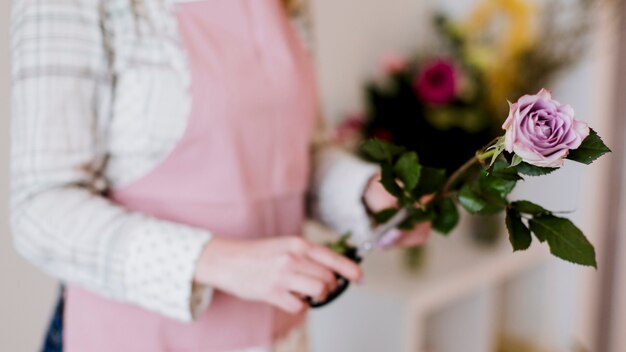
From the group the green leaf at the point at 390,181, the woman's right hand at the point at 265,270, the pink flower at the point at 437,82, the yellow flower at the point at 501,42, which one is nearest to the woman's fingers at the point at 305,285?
the woman's right hand at the point at 265,270

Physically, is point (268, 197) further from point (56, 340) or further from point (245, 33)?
point (56, 340)

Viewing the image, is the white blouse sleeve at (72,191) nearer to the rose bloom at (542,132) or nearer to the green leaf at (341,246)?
the green leaf at (341,246)

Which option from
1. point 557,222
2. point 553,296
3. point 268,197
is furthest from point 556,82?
point 557,222

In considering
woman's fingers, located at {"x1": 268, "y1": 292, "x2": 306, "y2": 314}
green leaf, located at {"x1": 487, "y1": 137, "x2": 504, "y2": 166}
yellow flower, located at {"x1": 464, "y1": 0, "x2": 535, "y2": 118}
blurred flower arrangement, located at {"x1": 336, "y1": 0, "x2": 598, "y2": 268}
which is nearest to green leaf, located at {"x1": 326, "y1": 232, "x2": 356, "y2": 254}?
woman's fingers, located at {"x1": 268, "y1": 292, "x2": 306, "y2": 314}

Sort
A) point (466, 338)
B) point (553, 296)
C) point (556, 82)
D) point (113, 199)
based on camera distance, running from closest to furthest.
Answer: point (113, 199), point (466, 338), point (556, 82), point (553, 296)

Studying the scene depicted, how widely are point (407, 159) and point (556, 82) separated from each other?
1586 mm

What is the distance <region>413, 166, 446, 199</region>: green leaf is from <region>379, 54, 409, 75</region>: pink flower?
1.12 metres

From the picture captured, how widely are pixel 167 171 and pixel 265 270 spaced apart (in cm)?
18

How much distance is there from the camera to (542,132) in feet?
1.76

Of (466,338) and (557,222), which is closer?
(557,222)

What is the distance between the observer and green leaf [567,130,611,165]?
0.57 m

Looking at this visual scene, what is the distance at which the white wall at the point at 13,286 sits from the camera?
1087mm

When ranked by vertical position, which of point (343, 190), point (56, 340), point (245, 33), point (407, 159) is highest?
point (245, 33)

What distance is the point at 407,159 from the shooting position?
30.4 inches
